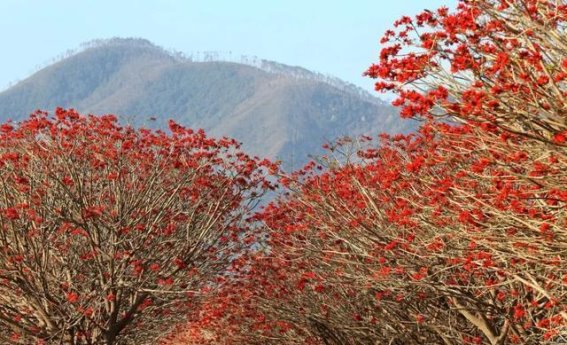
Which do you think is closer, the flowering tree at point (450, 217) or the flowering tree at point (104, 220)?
the flowering tree at point (450, 217)

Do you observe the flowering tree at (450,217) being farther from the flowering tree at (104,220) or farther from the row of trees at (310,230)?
the flowering tree at (104,220)

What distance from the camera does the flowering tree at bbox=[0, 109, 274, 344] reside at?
50.2 feet

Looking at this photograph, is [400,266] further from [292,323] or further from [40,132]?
[40,132]

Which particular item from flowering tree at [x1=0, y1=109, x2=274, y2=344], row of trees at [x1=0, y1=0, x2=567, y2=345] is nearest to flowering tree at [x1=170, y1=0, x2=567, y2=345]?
row of trees at [x1=0, y1=0, x2=567, y2=345]

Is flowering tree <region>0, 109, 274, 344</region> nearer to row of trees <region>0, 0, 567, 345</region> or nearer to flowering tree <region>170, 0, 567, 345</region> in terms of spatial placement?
row of trees <region>0, 0, 567, 345</region>

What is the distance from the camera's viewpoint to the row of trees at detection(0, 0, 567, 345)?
972 centimetres

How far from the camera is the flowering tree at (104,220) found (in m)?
15.3

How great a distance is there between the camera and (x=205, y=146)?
18.2 meters

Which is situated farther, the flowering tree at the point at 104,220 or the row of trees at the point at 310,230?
the flowering tree at the point at 104,220

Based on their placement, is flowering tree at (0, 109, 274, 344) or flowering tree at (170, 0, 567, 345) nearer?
flowering tree at (170, 0, 567, 345)

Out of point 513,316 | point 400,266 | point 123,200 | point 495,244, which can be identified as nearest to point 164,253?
point 123,200

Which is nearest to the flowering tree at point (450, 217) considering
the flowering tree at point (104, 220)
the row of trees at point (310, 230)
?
the row of trees at point (310, 230)

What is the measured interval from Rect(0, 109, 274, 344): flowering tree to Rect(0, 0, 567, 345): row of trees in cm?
6

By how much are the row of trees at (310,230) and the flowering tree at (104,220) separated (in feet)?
0.19
